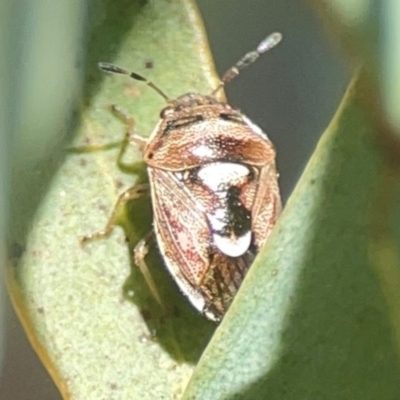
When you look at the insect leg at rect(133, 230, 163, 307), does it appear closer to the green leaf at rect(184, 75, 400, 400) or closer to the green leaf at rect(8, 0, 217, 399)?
the green leaf at rect(8, 0, 217, 399)

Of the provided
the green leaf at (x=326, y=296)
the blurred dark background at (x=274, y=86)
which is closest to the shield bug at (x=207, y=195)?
the blurred dark background at (x=274, y=86)

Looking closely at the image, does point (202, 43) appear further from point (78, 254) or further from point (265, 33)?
point (265, 33)

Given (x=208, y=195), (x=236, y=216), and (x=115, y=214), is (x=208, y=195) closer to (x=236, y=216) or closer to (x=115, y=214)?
(x=236, y=216)

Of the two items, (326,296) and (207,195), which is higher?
(326,296)

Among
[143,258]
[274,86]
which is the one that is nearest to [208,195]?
[143,258]

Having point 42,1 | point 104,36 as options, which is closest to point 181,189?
point 104,36

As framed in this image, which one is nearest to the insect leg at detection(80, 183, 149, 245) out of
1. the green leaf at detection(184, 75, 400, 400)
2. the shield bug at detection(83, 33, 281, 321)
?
the shield bug at detection(83, 33, 281, 321)
